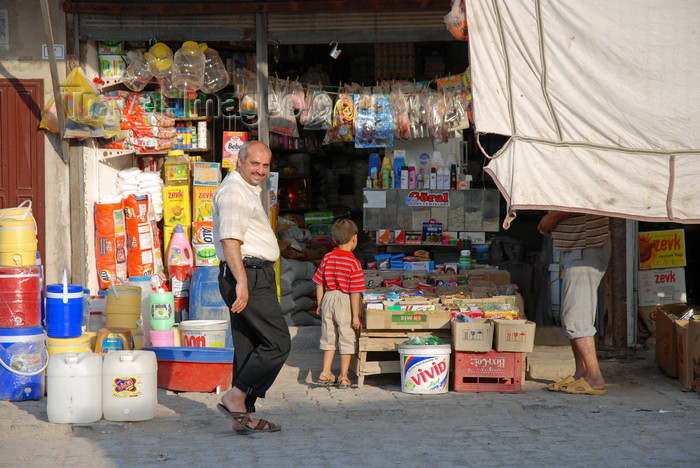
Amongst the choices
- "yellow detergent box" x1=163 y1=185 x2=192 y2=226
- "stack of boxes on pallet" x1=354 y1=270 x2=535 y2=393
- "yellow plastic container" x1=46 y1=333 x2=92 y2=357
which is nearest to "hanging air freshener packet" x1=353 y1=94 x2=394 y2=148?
"stack of boxes on pallet" x1=354 y1=270 x2=535 y2=393

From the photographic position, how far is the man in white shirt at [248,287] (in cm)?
526

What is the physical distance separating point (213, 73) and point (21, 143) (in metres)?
2.24

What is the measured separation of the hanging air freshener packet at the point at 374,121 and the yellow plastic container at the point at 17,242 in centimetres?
362

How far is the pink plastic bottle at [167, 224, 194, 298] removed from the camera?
916 cm

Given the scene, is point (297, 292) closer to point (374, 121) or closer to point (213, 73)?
point (374, 121)

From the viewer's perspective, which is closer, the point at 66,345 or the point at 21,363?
the point at 21,363

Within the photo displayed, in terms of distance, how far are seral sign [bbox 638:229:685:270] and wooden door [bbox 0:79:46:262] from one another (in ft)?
21.3

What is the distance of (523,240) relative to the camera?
413 inches

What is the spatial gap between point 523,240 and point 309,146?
3.08m

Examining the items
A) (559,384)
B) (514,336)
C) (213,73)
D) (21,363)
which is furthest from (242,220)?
(213,73)

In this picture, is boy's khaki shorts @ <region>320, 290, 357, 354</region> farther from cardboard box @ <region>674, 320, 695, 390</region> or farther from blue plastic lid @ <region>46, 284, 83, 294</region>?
cardboard box @ <region>674, 320, 695, 390</region>

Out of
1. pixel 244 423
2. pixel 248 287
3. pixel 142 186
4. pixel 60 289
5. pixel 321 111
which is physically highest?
pixel 321 111

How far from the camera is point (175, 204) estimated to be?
9.34 metres

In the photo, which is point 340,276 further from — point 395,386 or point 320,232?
point 320,232
